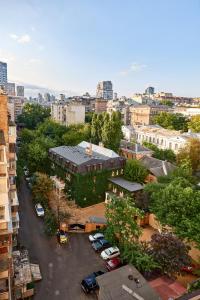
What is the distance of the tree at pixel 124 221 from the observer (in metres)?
22.6

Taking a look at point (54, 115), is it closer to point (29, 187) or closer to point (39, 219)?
point (29, 187)

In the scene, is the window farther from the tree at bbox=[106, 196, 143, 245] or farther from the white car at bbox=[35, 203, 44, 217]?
the white car at bbox=[35, 203, 44, 217]

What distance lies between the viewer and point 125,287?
55.9 ft

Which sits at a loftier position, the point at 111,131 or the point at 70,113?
the point at 70,113

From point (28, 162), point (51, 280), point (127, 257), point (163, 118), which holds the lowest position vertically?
point (51, 280)

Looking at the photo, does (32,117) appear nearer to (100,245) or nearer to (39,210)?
(39,210)

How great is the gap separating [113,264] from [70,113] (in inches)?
2602

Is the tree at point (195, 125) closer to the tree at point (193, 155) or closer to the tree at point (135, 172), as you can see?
the tree at point (193, 155)

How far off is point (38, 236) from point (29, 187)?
14.9 m

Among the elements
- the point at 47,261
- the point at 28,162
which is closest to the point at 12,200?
the point at 47,261

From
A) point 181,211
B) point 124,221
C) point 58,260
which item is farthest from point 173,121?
point 58,260

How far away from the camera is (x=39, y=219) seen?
3152cm

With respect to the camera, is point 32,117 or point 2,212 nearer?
point 2,212

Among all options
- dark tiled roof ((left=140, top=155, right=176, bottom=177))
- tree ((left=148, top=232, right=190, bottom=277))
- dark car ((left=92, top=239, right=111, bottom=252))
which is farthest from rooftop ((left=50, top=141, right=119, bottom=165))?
tree ((left=148, top=232, right=190, bottom=277))
